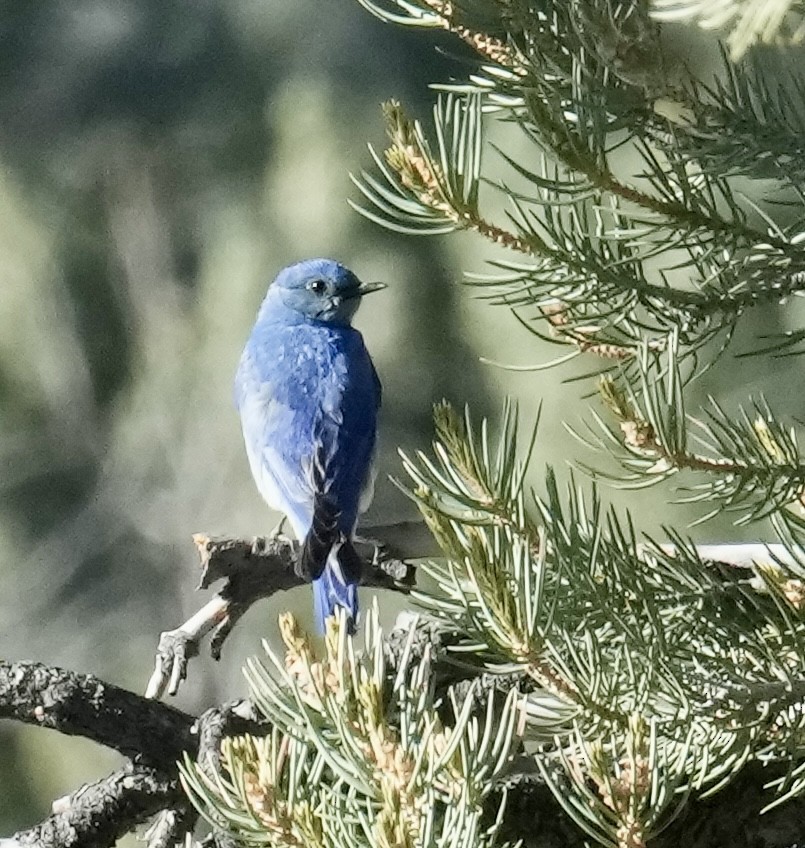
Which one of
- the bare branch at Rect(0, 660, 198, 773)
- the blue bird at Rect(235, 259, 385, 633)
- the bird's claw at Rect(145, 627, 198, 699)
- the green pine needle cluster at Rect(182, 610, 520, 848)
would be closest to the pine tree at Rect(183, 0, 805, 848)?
the green pine needle cluster at Rect(182, 610, 520, 848)

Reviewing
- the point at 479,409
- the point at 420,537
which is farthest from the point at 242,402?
the point at 420,537

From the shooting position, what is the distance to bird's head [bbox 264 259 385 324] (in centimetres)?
126

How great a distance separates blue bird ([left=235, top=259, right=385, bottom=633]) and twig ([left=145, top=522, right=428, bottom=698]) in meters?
0.12

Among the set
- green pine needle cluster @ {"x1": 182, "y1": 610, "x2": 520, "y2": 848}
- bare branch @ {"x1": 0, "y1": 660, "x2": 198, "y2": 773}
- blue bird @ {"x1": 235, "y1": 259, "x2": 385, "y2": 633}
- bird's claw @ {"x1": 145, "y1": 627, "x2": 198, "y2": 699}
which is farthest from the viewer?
blue bird @ {"x1": 235, "y1": 259, "x2": 385, "y2": 633}

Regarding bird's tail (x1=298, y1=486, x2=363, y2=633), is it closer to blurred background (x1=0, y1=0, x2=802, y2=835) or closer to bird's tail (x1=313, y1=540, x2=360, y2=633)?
bird's tail (x1=313, y1=540, x2=360, y2=633)

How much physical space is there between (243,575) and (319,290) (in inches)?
20.7

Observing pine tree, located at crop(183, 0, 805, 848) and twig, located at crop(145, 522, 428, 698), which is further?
twig, located at crop(145, 522, 428, 698)

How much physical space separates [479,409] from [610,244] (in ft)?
2.48

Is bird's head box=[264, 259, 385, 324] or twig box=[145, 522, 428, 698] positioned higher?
bird's head box=[264, 259, 385, 324]

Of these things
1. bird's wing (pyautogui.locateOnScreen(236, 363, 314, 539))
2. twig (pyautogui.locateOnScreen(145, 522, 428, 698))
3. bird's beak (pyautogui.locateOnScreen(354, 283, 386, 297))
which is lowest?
twig (pyautogui.locateOnScreen(145, 522, 428, 698))

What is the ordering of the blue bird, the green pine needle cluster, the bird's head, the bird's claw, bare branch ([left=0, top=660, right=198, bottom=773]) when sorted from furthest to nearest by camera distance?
the bird's head → the blue bird → the bird's claw → bare branch ([left=0, top=660, right=198, bottom=773]) → the green pine needle cluster

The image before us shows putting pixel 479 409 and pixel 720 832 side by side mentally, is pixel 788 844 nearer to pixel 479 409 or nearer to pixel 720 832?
pixel 720 832

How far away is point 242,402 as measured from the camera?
1.24 meters

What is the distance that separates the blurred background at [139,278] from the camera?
1304mm
